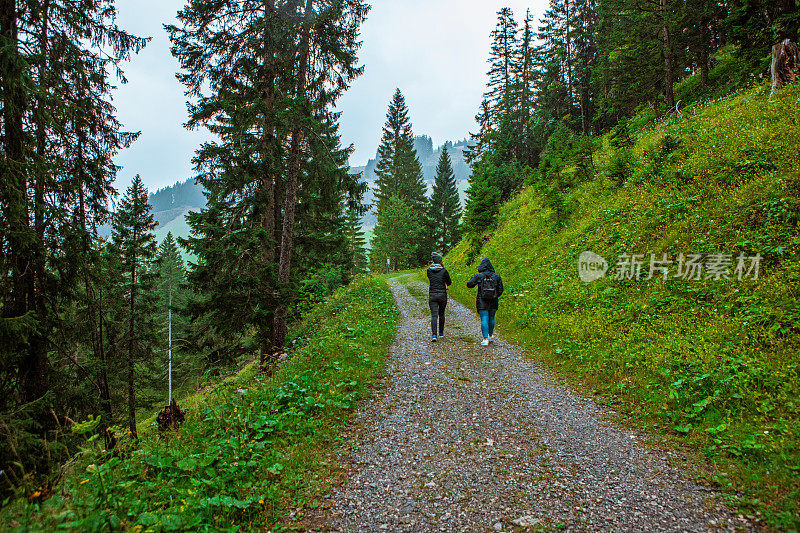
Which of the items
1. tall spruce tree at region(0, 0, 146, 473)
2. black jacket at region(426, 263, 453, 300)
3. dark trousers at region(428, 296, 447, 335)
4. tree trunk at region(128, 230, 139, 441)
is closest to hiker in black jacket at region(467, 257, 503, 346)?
black jacket at region(426, 263, 453, 300)

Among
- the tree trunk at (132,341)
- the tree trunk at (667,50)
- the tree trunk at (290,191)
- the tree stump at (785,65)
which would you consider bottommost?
the tree trunk at (132,341)

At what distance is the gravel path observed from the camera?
329cm

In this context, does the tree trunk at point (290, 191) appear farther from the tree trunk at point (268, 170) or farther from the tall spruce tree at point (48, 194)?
the tall spruce tree at point (48, 194)

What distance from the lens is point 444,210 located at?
4841cm

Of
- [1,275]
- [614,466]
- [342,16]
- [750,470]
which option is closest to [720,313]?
[750,470]

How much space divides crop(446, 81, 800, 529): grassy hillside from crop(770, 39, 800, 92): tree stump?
0.72m

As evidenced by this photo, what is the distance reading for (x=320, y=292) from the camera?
58.4 feet

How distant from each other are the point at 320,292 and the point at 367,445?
1353 cm

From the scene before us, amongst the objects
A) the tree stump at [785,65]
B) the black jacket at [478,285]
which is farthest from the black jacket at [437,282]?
the tree stump at [785,65]

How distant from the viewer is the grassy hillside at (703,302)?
4.34m

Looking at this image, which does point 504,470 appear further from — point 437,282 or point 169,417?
point 437,282

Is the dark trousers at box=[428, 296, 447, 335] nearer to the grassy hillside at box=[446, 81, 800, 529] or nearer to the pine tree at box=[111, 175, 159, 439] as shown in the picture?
the grassy hillside at box=[446, 81, 800, 529]

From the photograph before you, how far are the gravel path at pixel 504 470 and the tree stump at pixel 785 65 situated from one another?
1598cm

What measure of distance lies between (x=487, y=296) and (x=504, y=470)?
5988 millimetres
